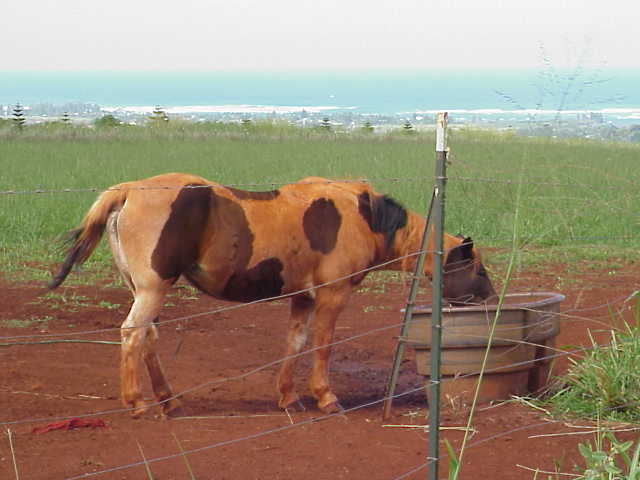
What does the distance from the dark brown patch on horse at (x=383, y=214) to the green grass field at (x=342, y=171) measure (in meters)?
0.49

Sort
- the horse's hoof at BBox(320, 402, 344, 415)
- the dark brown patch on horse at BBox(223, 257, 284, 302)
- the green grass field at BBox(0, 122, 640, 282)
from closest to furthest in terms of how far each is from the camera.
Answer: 1. the dark brown patch on horse at BBox(223, 257, 284, 302)
2. the horse's hoof at BBox(320, 402, 344, 415)
3. the green grass field at BBox(0, 122, 640, 282)

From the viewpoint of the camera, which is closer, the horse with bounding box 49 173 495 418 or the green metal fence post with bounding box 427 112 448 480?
the green metal fence post with bounding box 427 112 448 480

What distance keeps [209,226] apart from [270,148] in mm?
15909

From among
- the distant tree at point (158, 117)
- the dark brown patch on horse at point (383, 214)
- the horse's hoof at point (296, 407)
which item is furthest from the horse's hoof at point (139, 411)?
the distant tree at point (158, 117)

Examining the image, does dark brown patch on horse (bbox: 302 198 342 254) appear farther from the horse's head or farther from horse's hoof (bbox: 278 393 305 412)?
horse's hoof (bbox: 278 393 305 412)

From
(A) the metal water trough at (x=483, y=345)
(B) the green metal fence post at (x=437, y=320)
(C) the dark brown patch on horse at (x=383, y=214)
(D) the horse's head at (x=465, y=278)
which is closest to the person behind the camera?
(B) the green metal fence post at (x=437, y=320)

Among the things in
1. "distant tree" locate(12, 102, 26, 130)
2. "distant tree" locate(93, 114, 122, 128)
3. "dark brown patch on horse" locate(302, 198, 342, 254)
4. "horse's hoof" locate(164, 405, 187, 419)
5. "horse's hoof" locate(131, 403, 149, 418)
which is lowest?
"distant tree" locate(93, 114, 122, 128)

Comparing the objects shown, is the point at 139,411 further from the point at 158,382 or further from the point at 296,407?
the point at 296,407

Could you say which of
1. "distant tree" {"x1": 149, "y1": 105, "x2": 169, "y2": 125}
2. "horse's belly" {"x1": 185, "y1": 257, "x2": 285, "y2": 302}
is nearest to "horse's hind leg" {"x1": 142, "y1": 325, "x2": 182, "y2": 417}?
"horse's belly" {"x1": 185, "y1": 257, "x2": 285, "y2": 302}

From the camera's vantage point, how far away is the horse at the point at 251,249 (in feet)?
17.9

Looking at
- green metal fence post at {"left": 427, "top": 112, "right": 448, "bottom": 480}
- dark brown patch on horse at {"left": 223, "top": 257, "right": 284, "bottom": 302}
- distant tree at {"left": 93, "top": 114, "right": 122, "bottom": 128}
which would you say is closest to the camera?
green metal fence post at {"left": 427, "top": 112, "right": 448, "bottom": 480}

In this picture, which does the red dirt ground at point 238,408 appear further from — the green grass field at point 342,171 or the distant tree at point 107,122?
the distant tree at point 107,122

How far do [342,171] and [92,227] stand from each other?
11.1 m

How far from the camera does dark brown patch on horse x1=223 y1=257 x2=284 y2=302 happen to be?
5.69m
